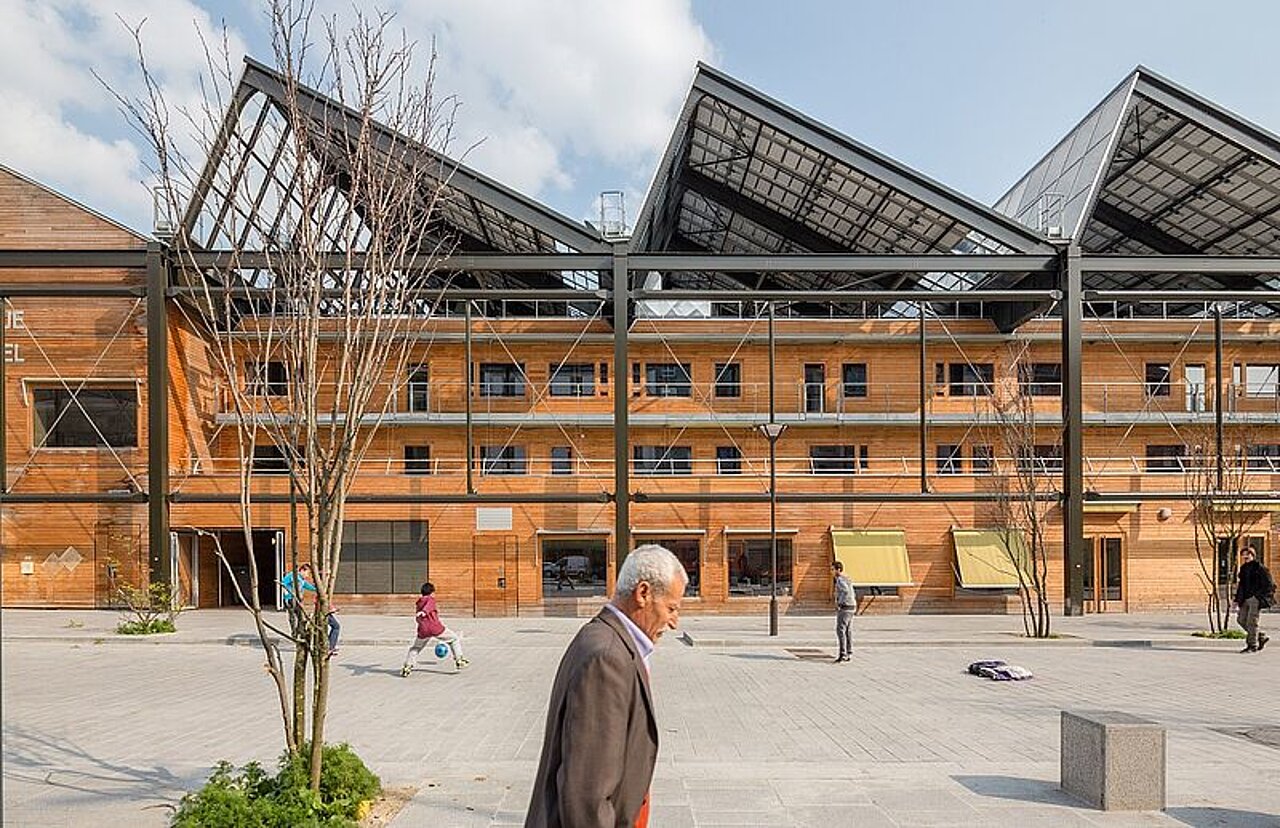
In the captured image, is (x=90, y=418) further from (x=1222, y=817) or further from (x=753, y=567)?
(x=1222, y=817)

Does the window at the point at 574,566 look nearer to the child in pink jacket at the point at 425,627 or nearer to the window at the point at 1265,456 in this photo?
the child in pink jacket at the point at 425,627

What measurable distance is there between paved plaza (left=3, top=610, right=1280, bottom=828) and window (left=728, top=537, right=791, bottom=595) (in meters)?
6.56

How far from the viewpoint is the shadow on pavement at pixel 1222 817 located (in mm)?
7270

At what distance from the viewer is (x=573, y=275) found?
3000 cm

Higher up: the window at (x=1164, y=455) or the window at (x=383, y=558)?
the window at (x=1164, y=455)

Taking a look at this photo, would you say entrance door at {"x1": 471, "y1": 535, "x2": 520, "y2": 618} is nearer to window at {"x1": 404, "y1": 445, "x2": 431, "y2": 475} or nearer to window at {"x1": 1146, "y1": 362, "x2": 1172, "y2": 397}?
window at {"x1": 404, "y1": 445, "x2": 431, "y2": 475}

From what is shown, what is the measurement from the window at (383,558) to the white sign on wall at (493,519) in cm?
152

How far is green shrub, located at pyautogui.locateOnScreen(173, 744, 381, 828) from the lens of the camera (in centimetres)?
623

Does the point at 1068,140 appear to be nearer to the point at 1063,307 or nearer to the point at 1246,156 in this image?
the point at 1246,156

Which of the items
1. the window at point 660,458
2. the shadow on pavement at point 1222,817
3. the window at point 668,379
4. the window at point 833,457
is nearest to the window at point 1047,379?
the window at point 833,457

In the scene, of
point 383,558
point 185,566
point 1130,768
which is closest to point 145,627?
point 185,566

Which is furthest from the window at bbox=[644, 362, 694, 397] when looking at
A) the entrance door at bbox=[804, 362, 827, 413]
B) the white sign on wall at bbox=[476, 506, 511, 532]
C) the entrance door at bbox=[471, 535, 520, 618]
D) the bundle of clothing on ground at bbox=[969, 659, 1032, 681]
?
the bundle of clothing on ground at bbox=[969, 659, 1032, 681]

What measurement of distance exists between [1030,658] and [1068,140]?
1979 cm

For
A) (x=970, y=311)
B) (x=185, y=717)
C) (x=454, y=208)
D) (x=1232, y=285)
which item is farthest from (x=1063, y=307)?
(x=185, y=717)
